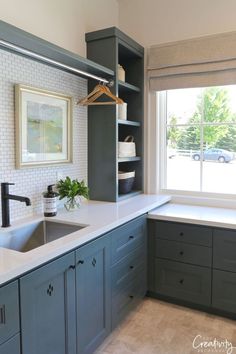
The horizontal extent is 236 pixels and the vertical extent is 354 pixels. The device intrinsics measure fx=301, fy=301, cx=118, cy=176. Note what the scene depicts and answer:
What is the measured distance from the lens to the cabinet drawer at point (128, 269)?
209 centimetres

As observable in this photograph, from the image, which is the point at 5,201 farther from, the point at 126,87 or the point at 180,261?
the point at 126,87

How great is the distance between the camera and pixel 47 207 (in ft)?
6.98

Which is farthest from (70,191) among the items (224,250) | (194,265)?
(224,250)

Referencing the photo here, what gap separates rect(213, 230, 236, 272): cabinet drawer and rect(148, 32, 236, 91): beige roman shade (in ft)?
4.21

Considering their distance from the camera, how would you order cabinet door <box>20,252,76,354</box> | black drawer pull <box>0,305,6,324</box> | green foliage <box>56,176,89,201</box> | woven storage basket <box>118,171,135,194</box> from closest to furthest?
1. black drawer pull <box>0,305,6,324</box>
2. cabinet door <box>20,252,76,354</box>
3. green foliage <box>56,176,89,201</box>
4. woven storage basket <box>118,171,135,194</box>

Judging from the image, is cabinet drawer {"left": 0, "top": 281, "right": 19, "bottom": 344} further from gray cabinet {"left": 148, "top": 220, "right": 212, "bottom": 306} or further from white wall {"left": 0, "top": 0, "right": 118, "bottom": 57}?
white wall {"left": 0, "top": 0, "right": 118, "bottom": 57}

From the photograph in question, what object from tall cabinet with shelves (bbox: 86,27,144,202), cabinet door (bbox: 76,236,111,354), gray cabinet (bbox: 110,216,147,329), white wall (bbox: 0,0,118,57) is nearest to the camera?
cabinet door (bbox: 76,236,111,354)

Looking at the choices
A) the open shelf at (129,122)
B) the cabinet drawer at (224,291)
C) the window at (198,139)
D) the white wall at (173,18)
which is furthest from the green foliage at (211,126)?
the cabinet drawer at (224,291)

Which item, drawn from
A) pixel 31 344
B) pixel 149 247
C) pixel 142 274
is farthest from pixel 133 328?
pixel 31 344

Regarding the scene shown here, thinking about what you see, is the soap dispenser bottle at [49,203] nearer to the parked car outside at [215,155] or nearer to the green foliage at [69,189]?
the green foliage at [69,189]

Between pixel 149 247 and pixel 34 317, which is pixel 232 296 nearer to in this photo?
pixel 149 247

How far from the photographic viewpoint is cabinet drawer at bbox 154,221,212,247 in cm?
237

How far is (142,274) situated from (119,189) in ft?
2.58

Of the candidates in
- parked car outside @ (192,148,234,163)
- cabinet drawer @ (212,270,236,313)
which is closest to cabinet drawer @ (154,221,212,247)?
cabinet drawer @ (212,270,236,313)
